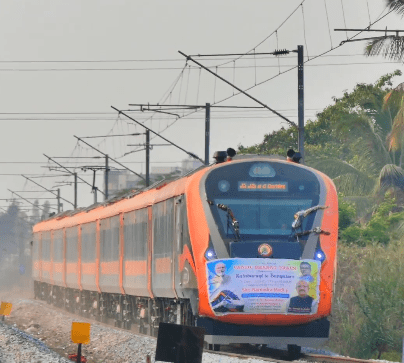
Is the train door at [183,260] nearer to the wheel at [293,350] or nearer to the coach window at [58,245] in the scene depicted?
the wheel at [293,350]

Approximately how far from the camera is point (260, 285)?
20500 mm

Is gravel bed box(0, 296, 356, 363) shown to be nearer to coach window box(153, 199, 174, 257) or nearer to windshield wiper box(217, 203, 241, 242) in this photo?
coach window box(153, 199, 174, 257)

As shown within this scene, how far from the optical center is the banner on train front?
806 inches

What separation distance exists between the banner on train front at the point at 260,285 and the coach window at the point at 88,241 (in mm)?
17628

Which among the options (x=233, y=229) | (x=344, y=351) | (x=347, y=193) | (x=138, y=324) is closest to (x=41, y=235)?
(x=347, y=193)

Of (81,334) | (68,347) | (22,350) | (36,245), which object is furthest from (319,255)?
(36,245)

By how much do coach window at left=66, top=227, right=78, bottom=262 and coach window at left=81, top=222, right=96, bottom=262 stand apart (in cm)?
188

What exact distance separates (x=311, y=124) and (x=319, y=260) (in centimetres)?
4642

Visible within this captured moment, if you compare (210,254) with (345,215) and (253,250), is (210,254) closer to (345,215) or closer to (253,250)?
(253,250)

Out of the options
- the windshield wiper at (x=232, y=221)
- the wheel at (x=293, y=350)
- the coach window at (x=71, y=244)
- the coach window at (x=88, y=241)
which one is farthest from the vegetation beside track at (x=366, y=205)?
the coach window at (x=71, y=244)

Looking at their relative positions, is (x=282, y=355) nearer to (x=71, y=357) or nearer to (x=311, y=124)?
(x=71, y=357)

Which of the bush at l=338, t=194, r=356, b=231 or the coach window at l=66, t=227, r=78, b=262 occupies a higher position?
the bush at l=338, t=194, r=356, b=231

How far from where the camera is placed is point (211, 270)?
2061 cm

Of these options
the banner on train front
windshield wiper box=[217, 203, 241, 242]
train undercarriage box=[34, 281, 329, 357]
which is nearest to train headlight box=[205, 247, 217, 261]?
the banner on train front
